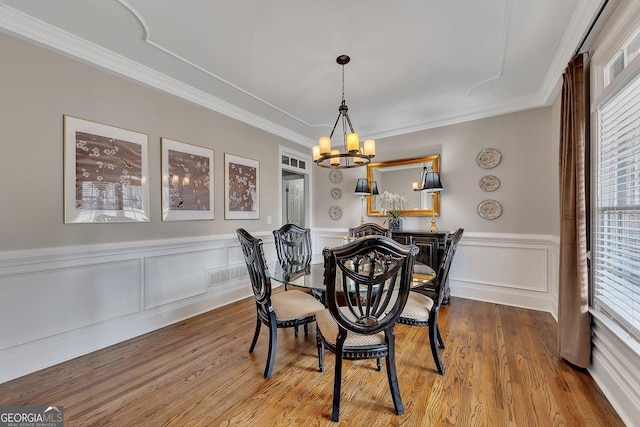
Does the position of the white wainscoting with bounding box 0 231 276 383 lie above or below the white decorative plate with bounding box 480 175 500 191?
below

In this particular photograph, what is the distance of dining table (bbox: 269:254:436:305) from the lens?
2.06 meters

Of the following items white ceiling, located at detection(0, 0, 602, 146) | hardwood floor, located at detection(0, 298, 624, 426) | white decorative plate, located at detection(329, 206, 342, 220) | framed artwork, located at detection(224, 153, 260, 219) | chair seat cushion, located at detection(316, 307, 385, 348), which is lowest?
hardwood floor, located at detection(0, 298, 624, 426)

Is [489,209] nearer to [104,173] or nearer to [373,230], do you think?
[373,230]

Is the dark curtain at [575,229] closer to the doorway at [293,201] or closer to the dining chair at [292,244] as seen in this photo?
the dining chair at [292,244]

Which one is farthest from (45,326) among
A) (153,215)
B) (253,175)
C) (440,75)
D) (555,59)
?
(555,59)

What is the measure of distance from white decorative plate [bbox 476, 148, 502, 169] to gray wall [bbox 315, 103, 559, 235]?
0.05 metres

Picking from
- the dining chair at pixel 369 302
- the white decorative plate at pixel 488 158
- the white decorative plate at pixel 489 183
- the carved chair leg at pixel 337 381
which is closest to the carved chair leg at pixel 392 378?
the dining chair at pixel 369 302

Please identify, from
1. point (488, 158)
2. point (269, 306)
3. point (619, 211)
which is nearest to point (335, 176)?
point (488, 158)

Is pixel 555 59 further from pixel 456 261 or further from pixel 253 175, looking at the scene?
pixel 253 175

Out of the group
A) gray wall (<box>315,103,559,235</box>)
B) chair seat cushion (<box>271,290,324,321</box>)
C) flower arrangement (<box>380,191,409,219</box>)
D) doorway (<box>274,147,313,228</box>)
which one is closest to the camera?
chair seat cushion (<box>271,290,324,321</box>)

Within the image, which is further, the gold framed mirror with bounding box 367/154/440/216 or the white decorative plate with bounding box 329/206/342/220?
the white decorative plate with bounding box 329/206/342/220

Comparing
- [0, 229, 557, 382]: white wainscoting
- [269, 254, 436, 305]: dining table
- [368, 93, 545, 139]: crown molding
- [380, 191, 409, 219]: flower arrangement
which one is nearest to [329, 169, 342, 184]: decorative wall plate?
[368, 93, 545, 139]: crown molding

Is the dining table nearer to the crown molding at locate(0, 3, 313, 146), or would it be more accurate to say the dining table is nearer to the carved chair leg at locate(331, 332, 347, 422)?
the carved chair leg at locate(331, 332, 347, 422)

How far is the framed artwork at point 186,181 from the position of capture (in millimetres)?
2914
